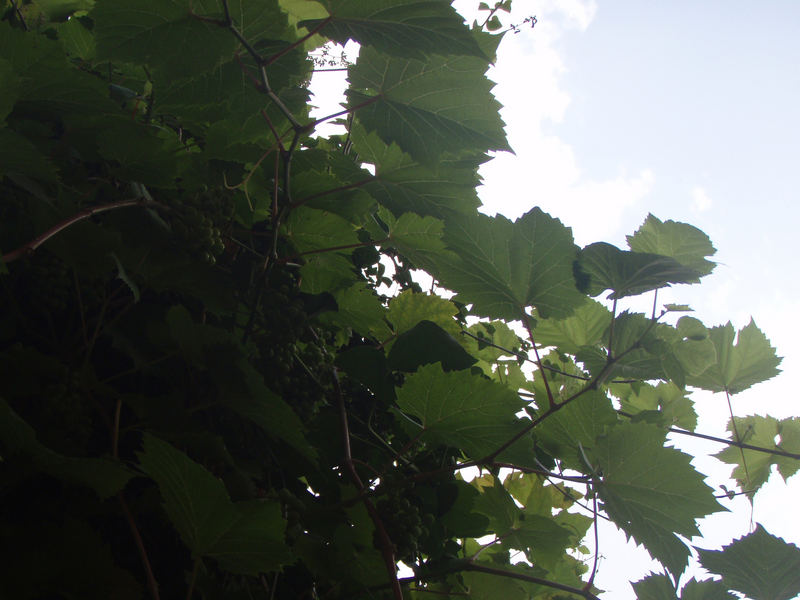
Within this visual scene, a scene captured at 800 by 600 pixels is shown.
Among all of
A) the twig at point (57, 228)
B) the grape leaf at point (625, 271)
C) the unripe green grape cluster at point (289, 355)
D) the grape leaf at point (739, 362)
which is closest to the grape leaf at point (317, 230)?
the unripe green grape cluster at point (289, 355)

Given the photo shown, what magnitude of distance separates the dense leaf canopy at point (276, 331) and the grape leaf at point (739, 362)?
276 mm

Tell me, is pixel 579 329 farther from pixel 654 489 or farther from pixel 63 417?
pixel 63 417

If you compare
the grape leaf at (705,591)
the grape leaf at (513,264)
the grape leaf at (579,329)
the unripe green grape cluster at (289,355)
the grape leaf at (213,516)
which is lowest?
the grape leaf at (705,591)

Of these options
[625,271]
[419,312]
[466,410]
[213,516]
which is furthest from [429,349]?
[213,516]

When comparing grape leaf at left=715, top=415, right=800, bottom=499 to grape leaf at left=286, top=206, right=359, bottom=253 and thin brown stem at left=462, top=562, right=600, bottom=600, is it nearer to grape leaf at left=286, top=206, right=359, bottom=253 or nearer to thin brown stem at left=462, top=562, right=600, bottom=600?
thin brown stem at left=462, top=562, right=600, bottom=600

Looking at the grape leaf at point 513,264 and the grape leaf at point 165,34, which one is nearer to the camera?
the grape leaf at point 165,34

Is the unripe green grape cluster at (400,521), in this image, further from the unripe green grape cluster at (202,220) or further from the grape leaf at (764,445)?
the grape leaf at (764,445)

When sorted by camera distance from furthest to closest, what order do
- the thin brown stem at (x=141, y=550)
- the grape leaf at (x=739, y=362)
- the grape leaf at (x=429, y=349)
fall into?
1. the grape leaf at (x=739, y=362)
2. the grape leaf at (x=429, y=349)
3. the thin brown stem at (x=141, y=550)

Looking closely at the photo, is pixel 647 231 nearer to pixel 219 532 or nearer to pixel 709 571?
pixel 709 571

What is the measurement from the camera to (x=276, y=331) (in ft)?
3.39

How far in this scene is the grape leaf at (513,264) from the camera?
3.49 ft

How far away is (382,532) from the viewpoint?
929 mm

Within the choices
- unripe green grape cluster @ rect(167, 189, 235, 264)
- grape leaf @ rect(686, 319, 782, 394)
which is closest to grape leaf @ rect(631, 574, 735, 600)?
grape leaf @ rect(686, 319, 782, 394)

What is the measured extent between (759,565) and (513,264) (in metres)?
0.64
